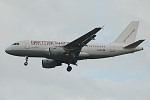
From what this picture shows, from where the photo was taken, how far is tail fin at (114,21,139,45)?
86.2m

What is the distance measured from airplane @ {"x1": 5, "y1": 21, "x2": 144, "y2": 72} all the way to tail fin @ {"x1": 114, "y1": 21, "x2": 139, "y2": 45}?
123 cm

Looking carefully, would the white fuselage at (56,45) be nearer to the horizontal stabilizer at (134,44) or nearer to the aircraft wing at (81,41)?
the horizontal stabilizer at (134,44)

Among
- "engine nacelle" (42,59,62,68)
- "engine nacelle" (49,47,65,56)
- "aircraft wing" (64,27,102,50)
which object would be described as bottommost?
"engine nacelle" (42,59,62,68)

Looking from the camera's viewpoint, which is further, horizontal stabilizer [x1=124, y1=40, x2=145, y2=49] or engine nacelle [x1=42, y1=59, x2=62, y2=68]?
engine nacelle [x1=42, y1=59, x2=62, y2=68]

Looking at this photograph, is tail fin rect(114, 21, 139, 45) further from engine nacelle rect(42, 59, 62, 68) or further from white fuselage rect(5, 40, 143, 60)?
engine nacelle rect(42, 59, 62, 68)

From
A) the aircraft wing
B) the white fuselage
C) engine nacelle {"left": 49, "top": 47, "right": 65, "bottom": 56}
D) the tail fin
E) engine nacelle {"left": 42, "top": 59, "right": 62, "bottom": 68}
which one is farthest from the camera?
the tail fin

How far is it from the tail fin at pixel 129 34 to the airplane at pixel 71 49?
1.23 metres

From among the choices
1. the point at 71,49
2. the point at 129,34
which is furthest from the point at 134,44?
the point at 71,49

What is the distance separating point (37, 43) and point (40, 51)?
1462 millimetres

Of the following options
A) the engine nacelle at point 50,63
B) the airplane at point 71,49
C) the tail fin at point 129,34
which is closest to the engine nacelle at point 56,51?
the airplane at point 71,49

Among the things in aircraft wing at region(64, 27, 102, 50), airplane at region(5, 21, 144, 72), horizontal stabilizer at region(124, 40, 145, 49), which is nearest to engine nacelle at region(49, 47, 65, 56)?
airplane at region(5, 21, 144, 72)

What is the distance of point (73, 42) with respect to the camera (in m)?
78.8

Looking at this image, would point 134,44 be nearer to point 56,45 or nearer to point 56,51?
point 56,45

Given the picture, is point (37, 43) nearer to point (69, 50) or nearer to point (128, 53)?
point (69, 50)
